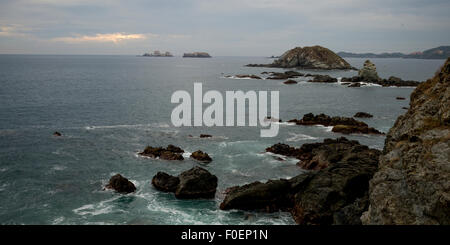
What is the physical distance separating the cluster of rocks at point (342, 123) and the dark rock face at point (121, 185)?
3802cm

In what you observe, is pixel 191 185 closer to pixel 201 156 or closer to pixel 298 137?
pixel 201 156

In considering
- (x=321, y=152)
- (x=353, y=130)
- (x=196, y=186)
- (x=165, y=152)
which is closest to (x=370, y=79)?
(x=353, y=130)

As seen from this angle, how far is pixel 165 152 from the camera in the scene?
44.5m

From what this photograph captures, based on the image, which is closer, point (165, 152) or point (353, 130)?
point (165, 152)

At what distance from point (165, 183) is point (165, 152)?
35.5 feet

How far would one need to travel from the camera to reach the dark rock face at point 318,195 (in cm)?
2634

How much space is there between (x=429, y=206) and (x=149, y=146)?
1420 inches

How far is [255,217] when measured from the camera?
28234mm

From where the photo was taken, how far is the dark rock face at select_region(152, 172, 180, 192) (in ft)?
111

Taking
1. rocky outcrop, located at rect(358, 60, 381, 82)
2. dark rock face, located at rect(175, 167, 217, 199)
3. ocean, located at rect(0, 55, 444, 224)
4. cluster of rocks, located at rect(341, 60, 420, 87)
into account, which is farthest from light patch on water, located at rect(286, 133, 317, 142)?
rocky outcrop, located at rect(358, 60, 381, 82)

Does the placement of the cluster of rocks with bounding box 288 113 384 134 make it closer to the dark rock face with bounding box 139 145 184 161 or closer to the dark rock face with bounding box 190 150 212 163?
the dark rock face with bounding box 190 150 212 163

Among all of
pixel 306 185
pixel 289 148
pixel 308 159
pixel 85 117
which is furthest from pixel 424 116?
pixel 85 117
